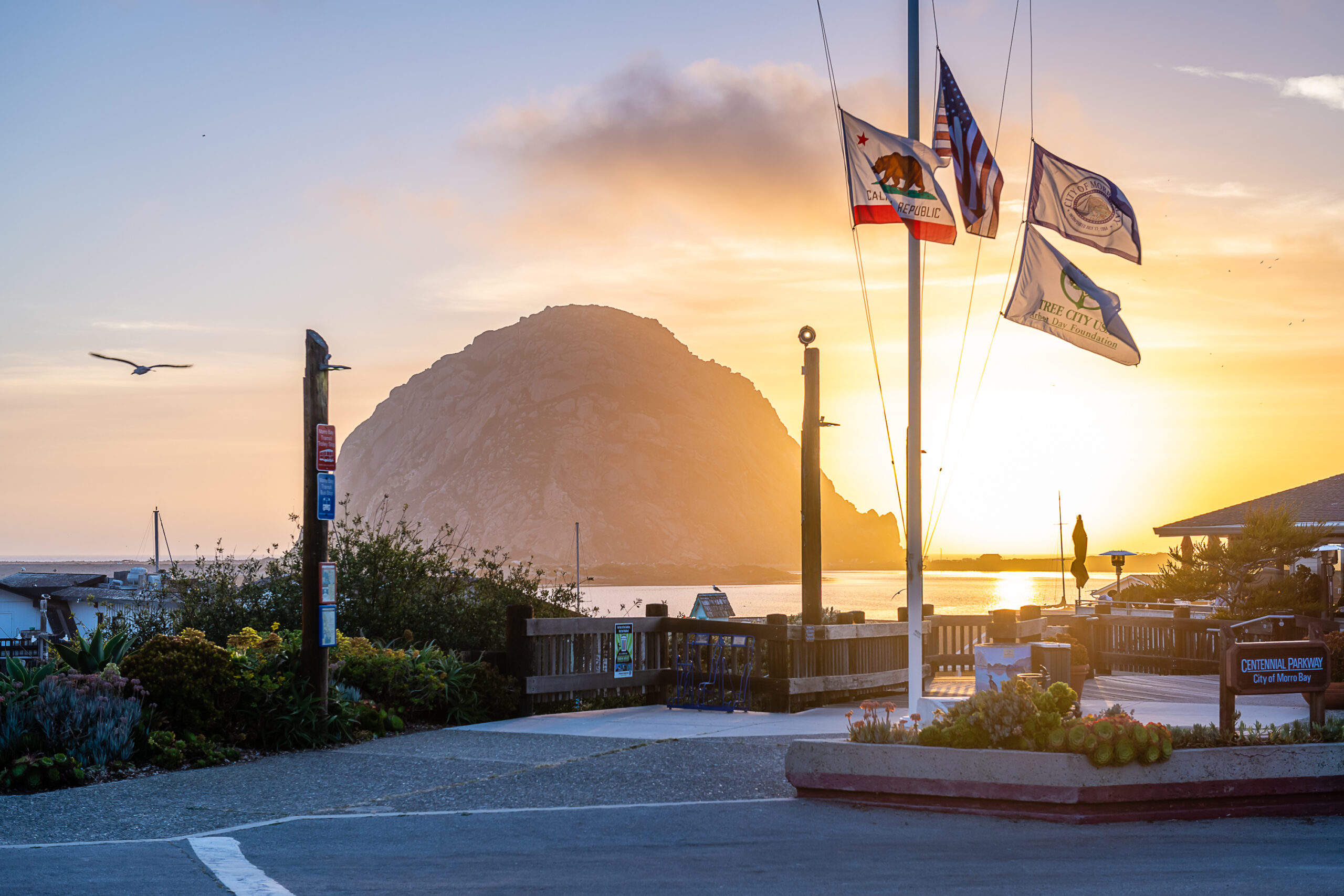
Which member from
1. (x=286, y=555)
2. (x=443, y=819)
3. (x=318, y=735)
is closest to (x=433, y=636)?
(x=286, y=555)

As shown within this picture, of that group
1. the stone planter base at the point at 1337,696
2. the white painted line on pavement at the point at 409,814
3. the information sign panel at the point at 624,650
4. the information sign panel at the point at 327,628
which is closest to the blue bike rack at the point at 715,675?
the information sign panel at the point at 624,650

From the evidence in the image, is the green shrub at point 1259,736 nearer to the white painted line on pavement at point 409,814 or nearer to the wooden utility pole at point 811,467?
the white painted line on pavement at point 409,814

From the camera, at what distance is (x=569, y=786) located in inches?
408

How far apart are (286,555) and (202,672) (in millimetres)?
6070

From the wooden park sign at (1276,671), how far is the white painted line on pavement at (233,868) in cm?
757

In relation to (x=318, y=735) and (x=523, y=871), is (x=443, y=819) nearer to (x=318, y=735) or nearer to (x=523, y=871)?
(x=523, y=871)

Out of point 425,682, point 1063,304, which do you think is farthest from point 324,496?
point 1063,304

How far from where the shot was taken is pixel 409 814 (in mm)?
9273

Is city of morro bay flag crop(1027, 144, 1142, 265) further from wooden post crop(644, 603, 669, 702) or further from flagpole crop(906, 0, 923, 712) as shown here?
wooden post crop(644, 603, 669, 702)

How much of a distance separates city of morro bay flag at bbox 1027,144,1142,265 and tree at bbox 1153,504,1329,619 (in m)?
15.9

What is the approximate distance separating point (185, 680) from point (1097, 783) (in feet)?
28.3

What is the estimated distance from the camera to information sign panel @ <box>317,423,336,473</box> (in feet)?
43.7

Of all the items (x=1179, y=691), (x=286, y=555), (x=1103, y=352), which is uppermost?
(x=1103, y=352)

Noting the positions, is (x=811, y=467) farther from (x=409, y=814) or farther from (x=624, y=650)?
(x=409, y=814)
